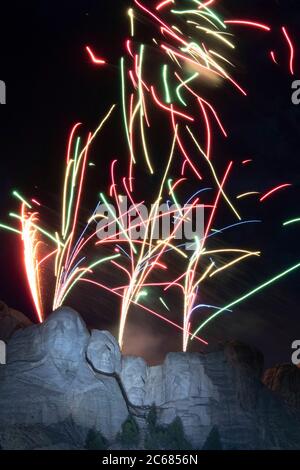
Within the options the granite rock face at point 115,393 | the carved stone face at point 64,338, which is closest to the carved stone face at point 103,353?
the granite rock face at point 115,393

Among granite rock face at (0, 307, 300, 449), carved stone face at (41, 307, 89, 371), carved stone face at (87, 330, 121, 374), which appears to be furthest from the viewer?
carved stone face at (87, 330, 121, 374)

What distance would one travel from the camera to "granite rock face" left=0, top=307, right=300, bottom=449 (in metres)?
21.4

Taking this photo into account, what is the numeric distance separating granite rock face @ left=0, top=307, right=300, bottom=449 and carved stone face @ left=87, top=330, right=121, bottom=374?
4 centimetres

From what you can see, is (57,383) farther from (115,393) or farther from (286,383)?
(286,383)

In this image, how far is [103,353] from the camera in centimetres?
2386

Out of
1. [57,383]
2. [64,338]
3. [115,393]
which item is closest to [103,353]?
[115,393]

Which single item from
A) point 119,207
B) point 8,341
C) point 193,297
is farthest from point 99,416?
point 119,207

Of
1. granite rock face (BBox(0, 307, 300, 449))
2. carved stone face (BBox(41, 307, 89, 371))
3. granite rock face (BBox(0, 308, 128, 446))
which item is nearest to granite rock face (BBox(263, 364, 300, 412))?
granite rock face (BBox(0, 307, 300, 449))

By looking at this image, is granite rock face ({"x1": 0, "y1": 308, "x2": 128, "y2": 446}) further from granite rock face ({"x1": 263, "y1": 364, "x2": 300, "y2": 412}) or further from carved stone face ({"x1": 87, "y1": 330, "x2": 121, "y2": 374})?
granite rock face ({"x1": 263, "y1": 364, "x2": 300, "y2": 412})

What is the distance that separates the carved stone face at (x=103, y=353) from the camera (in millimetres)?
23719

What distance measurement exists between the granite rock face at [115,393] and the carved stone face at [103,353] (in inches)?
1.6

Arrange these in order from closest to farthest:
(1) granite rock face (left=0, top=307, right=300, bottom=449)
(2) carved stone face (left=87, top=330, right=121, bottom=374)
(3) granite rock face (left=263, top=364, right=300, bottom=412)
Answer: (1) granite rock face (left=0, top=307, right=300, bottom=449)
(2) carved stone face (left=87, top=330, right=121, bottom=374)
(3) granite rock face (left=263, top=364, right=300, bottom=412)

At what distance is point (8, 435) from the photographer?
66.7 feet

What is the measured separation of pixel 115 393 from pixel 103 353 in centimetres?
167
